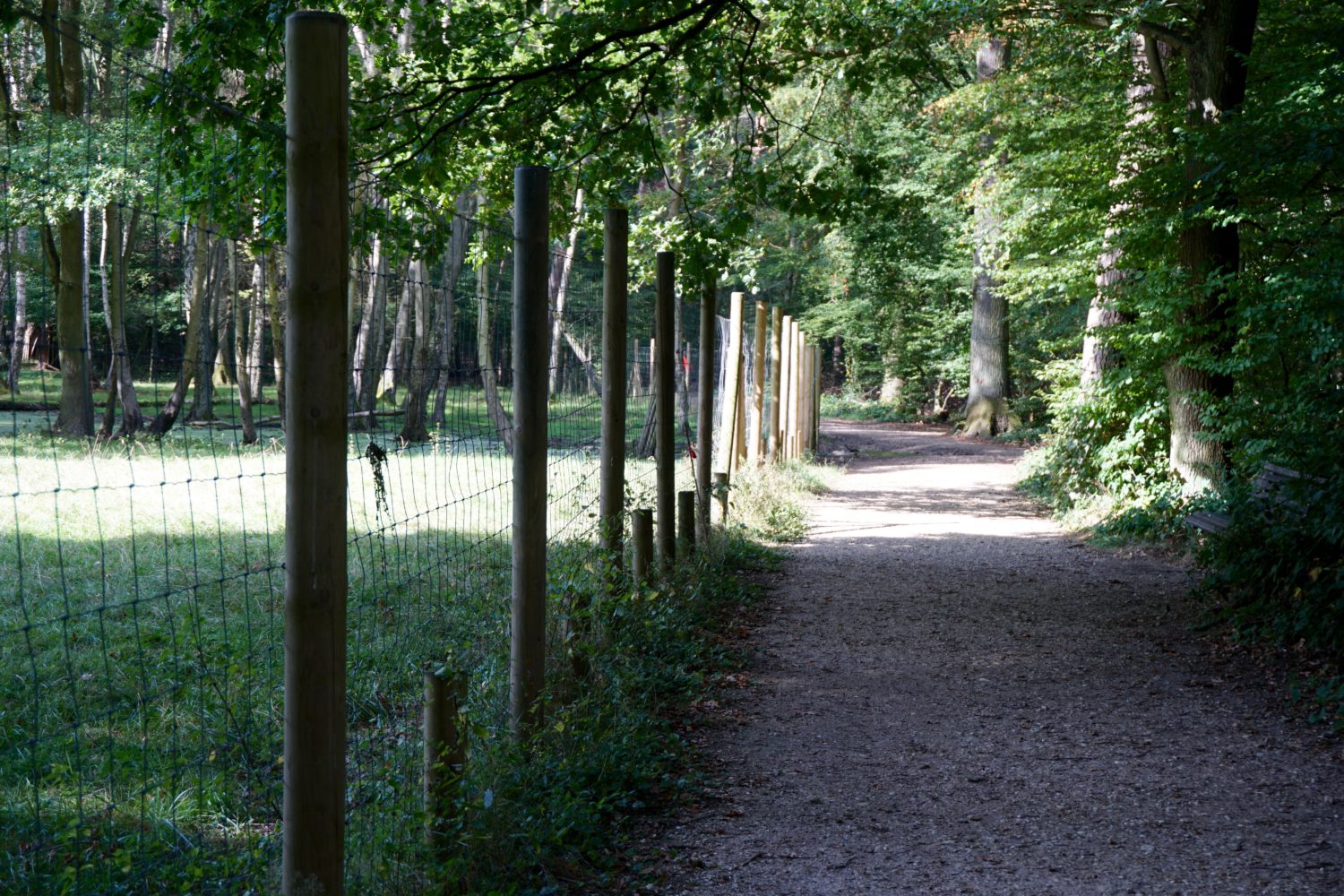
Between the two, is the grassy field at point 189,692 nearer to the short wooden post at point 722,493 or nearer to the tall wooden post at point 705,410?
the tall wooden post at point 705,410

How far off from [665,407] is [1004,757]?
3.58 meters

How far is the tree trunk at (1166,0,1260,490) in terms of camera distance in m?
10.4

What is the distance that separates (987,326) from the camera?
96.1 ft

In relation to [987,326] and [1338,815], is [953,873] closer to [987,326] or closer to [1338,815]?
[1338,815]

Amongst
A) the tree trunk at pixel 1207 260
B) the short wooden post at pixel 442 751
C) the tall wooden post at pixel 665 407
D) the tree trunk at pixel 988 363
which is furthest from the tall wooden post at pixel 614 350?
the tree trunk at pixel 988 363

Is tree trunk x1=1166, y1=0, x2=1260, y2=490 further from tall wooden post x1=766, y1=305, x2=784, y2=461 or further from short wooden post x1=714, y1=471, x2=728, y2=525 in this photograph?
tall wooden post x1=766, y1=305, x2=784, y2=461

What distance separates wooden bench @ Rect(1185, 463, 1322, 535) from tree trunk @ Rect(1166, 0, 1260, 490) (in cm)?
199

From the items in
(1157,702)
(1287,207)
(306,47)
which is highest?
(1287,207)

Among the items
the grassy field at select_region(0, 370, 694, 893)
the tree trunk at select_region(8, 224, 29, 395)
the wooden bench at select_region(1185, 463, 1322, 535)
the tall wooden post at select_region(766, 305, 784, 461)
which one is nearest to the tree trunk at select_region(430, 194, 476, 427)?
the grassy field at select_region(0, 370, 694, 893)

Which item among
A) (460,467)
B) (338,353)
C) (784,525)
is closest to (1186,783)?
(338,353)

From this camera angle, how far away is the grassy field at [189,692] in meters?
3.73

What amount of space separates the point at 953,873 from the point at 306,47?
10.6 feet

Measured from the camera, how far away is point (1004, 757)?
17.5ft

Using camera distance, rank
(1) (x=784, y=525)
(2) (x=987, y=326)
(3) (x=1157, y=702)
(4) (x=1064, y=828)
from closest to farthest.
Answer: (4) (x=1064, y=828) < (3) (x=1157, y=702) < (1) (x=784, y=525) < (2) (x=987, y=326)
